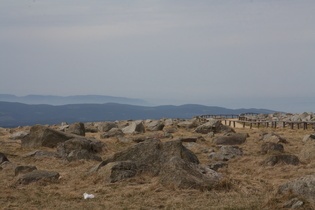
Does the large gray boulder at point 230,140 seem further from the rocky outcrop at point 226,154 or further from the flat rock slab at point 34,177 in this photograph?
the flat rock slab at point 34,177

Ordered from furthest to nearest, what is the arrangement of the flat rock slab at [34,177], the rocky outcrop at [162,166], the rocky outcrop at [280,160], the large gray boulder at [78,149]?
1. the large gray boulder at [78,149]
2. the rocky outcrop at [280,160]
3. the flat rock slab at [34,177]
4. the rocky outcrop at [162,166]

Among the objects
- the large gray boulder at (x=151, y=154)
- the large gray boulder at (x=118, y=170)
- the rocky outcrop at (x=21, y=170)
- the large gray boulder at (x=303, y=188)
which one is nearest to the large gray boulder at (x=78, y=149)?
the rocky outcrop at (x=21, y=170)

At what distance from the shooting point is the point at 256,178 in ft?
62.7

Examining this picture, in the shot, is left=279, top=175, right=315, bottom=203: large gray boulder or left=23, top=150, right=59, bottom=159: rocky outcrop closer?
left=279, top=175, right=315, bottom=203: large gray boulder

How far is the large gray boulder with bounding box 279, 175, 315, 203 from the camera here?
1402 centimetres

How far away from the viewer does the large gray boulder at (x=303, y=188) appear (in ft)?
46.0

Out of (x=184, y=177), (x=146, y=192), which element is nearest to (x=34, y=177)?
(x=146, y=192)

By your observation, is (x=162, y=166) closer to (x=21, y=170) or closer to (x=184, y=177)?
(x=184, y=177)

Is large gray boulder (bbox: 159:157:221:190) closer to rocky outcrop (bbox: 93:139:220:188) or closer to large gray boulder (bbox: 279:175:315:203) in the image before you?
rocky outcrop (bbox: 93:139:220:188)

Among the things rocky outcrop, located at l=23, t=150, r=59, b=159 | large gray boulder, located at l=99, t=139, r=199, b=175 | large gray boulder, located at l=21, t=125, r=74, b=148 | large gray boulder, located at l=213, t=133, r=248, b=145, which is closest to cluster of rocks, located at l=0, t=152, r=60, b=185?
large gray boulder, located at l=99, t=139, r=199, b=175

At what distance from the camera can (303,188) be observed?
47.0ft

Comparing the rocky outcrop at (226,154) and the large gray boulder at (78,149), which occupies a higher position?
the rocky outcrop at (226,154)

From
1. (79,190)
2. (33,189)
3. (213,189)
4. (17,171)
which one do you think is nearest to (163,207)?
(213,189)

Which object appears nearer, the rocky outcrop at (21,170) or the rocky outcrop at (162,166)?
the rocky outcrop at (162,166)
